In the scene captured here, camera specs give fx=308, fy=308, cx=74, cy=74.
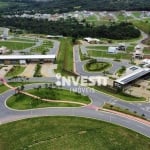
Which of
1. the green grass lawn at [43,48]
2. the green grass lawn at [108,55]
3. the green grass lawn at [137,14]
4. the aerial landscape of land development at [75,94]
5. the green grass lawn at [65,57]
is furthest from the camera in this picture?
the green grass lawn at [137,14]

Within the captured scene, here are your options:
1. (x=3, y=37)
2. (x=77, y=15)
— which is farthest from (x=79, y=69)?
(x=77, y=15)

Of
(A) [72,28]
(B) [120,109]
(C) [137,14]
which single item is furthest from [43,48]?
(C) [137,14]

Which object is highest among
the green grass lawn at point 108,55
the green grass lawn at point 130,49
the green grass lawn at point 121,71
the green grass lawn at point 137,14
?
the green grass lawn at point 121,71

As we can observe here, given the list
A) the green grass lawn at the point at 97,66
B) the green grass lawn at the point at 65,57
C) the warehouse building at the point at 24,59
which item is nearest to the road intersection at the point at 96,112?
the green grass lawn at the point at 97,66

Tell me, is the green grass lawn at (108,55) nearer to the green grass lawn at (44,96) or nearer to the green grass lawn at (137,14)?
the green grass lawn at (44,96)

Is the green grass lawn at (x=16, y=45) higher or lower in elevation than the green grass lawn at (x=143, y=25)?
higher

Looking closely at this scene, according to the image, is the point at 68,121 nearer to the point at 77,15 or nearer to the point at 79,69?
the point at 79,69
